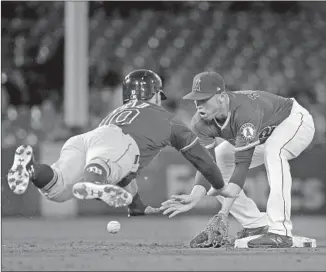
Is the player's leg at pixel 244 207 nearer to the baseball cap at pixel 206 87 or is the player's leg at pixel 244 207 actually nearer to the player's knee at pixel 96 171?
the baseball cap at pixel 206 87

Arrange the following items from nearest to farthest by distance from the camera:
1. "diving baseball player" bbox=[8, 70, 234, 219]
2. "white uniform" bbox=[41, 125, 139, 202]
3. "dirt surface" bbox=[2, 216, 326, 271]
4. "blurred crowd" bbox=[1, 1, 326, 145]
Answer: "dirt surface" bbox=[2, 216, 326, 271]
"diving baseball player" bbox=[8, 70, 234, 219]
"white uniform" bbox=[41, 125, 139, 202]
"blurred crowd" bbox=[1, 1, 326, 145]

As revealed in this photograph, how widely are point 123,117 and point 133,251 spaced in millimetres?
969

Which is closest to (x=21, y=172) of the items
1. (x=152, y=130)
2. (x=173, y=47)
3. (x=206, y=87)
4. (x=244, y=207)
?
(x=152, y=130)

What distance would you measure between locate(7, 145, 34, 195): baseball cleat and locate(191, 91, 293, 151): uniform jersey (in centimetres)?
143

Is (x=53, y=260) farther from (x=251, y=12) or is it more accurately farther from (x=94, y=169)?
(x=251, y=12)

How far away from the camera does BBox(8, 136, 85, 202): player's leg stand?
5277 mm

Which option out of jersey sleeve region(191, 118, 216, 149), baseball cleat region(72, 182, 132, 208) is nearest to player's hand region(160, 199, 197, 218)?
baseball cleat region(72, 182, 132, 208)

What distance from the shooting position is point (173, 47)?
566 inches

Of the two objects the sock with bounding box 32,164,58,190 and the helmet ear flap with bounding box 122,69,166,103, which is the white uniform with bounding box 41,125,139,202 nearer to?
the sock with bounding box 32,164,58,190

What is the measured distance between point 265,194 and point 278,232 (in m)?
4.95

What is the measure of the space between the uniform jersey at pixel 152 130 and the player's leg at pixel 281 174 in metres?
0.64

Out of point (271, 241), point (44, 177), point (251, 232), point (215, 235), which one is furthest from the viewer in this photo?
point (251, 232)

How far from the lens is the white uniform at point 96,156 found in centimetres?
546

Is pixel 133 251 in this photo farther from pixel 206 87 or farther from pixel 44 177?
pixel 206 87
